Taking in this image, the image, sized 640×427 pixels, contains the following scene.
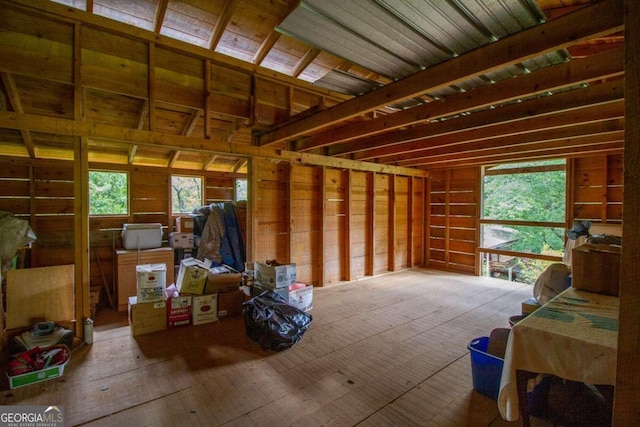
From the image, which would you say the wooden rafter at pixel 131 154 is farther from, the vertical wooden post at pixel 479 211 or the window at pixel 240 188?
the vertical wooden post at pixel 479 211

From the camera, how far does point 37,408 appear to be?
1.94 metres

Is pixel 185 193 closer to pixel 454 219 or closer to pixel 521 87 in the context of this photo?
pixel 521 87

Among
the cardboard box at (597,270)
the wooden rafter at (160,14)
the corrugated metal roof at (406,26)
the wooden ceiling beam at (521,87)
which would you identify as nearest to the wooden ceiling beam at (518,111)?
the wooden ceiling beam at (521,87)

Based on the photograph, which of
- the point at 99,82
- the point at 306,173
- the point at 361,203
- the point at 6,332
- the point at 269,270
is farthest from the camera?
the point at 361,203

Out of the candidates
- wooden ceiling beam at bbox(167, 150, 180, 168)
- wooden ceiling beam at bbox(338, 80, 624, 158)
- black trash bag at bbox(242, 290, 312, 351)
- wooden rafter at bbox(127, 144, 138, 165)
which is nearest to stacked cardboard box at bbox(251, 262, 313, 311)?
black trash bag at bbox(242, 290, 312, 351)

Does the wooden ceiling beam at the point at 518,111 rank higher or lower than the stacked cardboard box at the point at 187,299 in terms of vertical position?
higher

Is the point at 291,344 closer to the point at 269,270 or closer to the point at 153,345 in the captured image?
the point at 269,270

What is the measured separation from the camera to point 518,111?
2.70 meters

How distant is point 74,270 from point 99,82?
1752 millimetres

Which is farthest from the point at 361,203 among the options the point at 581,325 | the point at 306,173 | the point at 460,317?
the point at 581,325

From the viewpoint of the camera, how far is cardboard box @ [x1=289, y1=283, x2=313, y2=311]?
143 inches

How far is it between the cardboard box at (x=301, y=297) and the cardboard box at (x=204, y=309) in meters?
0.86

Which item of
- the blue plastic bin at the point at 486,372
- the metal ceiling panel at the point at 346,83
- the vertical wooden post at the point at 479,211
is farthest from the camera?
the vertical wooden post at the point at 479,211

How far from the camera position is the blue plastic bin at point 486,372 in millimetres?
2035
